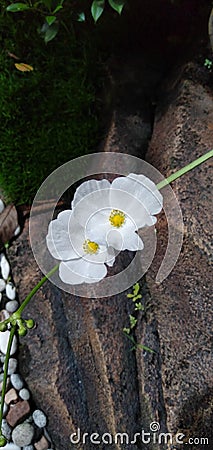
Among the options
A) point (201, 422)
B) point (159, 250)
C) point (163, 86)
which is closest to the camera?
point (201, 422)

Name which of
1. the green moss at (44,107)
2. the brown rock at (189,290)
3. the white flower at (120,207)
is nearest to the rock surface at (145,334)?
the brown rock at (189,290)

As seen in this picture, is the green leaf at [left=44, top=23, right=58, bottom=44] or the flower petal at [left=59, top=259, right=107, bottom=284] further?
the green leaf at [left=44, top=23, right=58, bottom=44]

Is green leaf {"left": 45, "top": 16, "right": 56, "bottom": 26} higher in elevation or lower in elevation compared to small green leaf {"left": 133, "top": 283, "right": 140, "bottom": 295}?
higher

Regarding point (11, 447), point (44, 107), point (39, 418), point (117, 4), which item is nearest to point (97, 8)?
point (117, 4)

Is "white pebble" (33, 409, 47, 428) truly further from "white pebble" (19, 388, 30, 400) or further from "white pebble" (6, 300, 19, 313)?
"white pebble" (6, 300, 19, 313)

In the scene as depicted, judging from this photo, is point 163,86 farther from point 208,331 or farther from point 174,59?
point 208,331

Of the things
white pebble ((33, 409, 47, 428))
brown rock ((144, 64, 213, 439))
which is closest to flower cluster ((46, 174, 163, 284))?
brown rock ((144, 64, 213, 439))

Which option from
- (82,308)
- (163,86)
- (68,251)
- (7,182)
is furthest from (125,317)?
(163,86)
